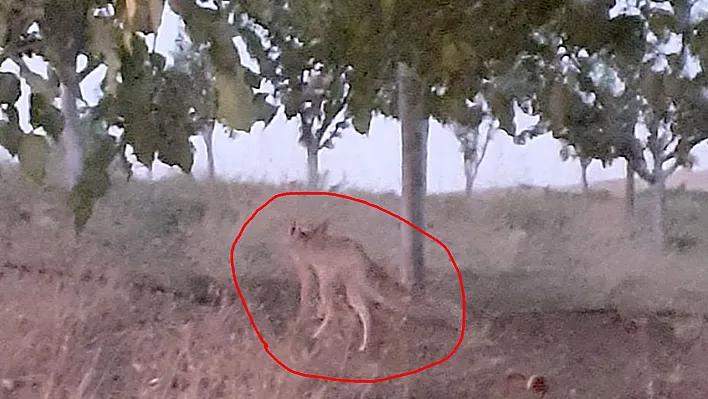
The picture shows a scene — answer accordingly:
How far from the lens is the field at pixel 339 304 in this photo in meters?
0.48

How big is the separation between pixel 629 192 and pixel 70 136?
36 centimetres

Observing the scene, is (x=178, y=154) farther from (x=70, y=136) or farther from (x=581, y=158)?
(x=581, y=158)

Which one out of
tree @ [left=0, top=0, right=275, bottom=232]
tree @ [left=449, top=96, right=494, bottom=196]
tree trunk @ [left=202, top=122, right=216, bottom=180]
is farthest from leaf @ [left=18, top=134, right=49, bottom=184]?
tree @ [left=449, top=96, right=494, bottom=196]

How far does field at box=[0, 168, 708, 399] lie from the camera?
1.58ft

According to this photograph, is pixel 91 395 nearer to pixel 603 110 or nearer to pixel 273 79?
pixel 273 79

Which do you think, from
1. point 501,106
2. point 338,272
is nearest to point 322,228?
point 338,272

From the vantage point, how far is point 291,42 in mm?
516

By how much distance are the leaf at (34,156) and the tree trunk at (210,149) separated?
0.10 meters

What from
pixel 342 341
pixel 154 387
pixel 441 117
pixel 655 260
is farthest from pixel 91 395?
pixel 655 260

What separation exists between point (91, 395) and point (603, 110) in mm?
350

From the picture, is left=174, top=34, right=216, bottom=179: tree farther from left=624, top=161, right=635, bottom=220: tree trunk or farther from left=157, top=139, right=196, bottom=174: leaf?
left=624, top=161, right=635, bottom=220: tree trunk

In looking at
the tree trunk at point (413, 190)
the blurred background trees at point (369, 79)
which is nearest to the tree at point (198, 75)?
the blurred background trees at point (369, 79)

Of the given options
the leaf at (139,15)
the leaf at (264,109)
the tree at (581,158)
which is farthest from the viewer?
the tree at (581,158)

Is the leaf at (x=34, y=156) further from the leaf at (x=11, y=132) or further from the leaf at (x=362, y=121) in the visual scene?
the leaf at (x=362, y=121)
